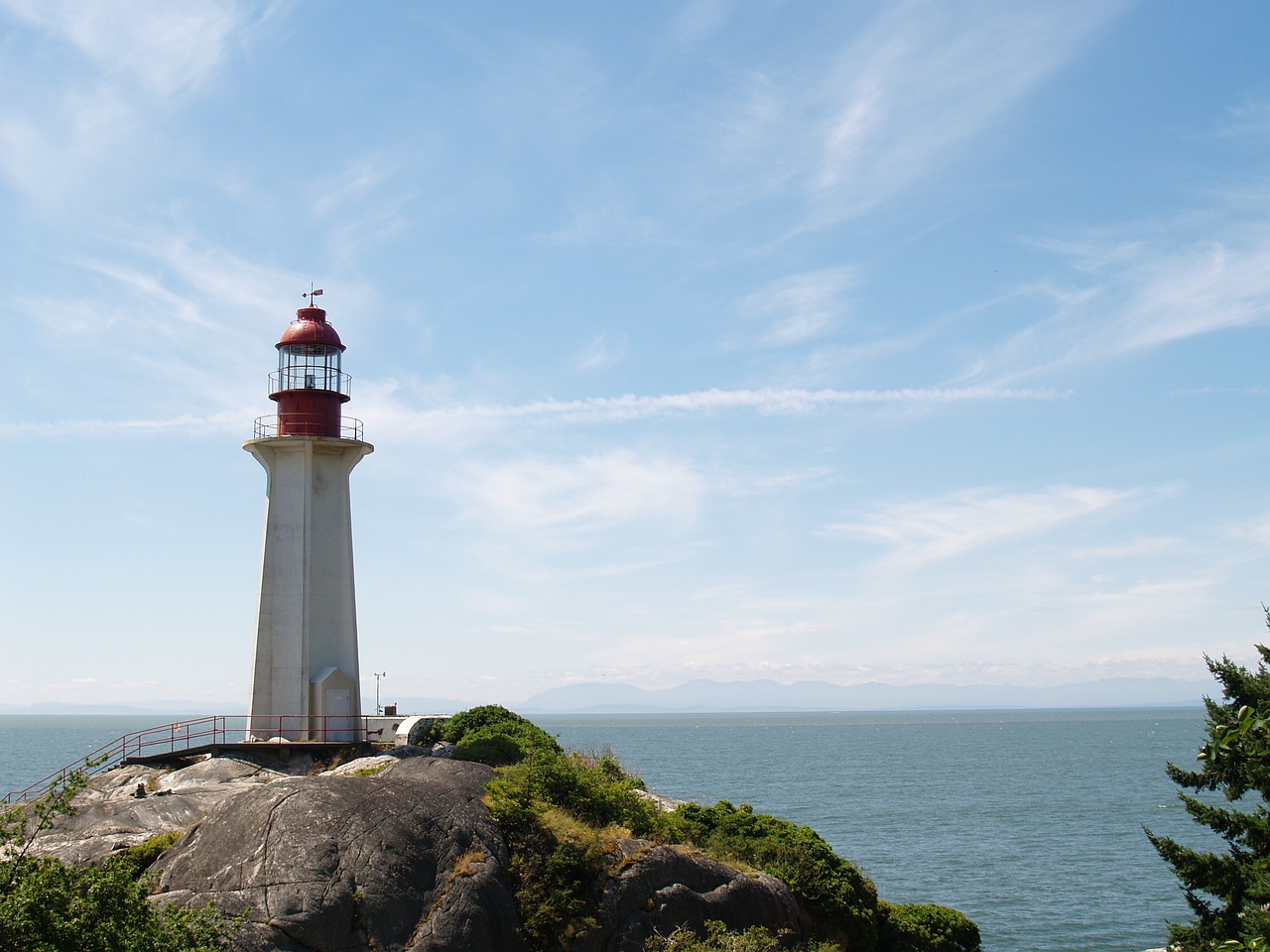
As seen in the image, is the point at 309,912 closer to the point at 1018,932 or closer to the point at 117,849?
the point at 117,849

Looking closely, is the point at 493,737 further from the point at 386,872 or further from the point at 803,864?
the point at 386,872

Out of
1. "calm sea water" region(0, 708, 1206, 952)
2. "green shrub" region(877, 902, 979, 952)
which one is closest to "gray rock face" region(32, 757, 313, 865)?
"calm sea water" region(0, 708, 1206, 952)

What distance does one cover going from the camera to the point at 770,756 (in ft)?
417

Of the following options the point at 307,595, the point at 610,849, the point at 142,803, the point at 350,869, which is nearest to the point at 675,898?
the point at 610,849

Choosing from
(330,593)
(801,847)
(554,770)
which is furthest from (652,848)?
(330,593)

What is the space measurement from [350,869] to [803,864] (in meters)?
10.5

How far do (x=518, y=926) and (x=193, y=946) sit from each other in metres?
6.62

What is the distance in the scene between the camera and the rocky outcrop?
58.0 ft

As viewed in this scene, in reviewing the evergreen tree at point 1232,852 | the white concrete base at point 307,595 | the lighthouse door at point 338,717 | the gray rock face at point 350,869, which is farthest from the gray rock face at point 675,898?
the white concrete base at point 307,595

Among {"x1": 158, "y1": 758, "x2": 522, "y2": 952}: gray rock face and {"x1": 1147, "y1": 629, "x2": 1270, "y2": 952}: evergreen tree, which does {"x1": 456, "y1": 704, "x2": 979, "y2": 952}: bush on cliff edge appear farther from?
{"x1": 1147, "y1": 629, "x2": 1270, "y2": 952}: evergreen tree

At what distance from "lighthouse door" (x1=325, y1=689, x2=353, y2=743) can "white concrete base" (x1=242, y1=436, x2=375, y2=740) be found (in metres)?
0.03

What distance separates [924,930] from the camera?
2675cm

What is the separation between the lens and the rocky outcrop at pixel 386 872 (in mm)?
17688

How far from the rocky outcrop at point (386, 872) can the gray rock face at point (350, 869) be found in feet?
0.07
